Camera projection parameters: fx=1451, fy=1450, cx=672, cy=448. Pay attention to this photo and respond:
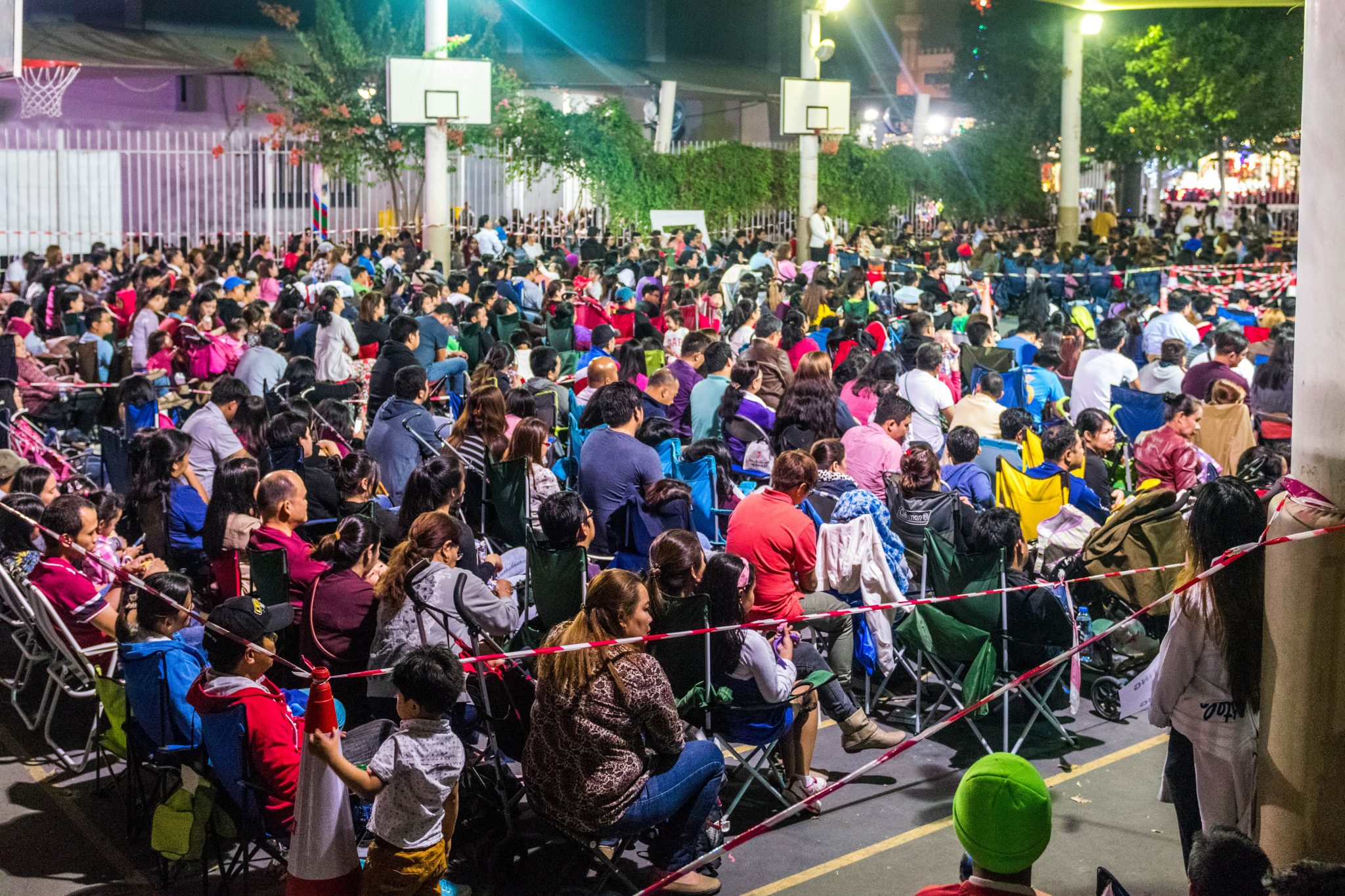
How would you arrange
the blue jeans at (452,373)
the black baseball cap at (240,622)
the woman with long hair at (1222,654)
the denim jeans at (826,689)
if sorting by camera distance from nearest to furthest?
the woman with long hair at (1222,654)
the black baseball cap at (240,622)
the denim jeans at (826,689)
the blue jeans at (452,373)

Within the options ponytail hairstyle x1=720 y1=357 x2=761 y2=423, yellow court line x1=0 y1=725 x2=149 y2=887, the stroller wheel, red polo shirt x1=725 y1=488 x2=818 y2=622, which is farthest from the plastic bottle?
yellow court line x1=0 y1=725 x2=149 y2=887

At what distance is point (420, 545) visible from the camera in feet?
17.4

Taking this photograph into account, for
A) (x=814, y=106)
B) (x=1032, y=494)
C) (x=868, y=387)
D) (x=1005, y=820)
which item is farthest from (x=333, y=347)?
(x=814, y=106)

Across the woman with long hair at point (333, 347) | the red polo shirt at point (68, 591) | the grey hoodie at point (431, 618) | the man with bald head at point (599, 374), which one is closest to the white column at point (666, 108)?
the woman with long hair at point (333, 347)

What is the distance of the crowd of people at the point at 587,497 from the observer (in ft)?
13.8

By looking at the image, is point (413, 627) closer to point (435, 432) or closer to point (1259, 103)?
point (435, 432)

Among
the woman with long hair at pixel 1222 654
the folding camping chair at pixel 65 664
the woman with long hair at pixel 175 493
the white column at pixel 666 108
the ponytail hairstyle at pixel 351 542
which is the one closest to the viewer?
the woman with long hair at pixel 1222 654

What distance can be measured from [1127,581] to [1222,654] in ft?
6.86

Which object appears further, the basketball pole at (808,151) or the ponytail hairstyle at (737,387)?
the basketball pole at (808,151)

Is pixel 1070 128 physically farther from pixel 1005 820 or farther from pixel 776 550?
pixel 1005 820

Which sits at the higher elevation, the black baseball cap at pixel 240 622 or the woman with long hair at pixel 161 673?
the black baseball cap at pixel 240 622

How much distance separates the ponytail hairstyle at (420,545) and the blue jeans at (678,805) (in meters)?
1.24

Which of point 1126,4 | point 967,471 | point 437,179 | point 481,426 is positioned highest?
point 1126,4

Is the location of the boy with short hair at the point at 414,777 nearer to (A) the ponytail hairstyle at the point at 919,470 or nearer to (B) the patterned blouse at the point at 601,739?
(B) the patterned blouse at the point at 601,739
